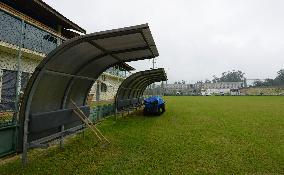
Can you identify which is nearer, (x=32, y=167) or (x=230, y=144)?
(x=32, y=167)

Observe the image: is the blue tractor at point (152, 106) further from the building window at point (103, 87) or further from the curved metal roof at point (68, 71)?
the building window at point (103, 87)

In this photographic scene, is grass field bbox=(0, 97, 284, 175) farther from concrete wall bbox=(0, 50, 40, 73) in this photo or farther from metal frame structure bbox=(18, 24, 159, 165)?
concrete wall bbox=(0, 50, 40, 73)

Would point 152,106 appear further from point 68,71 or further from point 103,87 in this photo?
point 103,87

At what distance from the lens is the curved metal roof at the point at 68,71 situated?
5805 mm

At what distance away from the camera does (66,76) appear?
7.36m

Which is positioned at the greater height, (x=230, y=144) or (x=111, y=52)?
(x=111, y=52)

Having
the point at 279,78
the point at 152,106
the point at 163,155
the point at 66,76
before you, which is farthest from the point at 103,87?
the point at 279,78

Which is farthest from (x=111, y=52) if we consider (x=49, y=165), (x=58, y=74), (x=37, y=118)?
(x=49, y=165)

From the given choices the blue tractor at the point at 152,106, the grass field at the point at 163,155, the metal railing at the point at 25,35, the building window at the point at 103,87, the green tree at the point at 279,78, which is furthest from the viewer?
the green tree at the point at 279,78

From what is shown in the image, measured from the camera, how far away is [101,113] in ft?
46.8

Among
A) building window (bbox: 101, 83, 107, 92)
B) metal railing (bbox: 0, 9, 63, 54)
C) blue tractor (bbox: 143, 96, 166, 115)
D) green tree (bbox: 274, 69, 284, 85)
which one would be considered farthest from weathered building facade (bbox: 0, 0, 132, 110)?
green tree (bbox: 274, 69, 284, 85)

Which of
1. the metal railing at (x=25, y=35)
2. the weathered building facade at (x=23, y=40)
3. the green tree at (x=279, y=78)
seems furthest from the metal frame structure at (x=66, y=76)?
the green tree at (x=279, y=78)

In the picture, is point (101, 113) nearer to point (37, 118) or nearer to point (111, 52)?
point (111, 52)

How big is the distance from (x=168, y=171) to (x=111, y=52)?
12.5 feet
